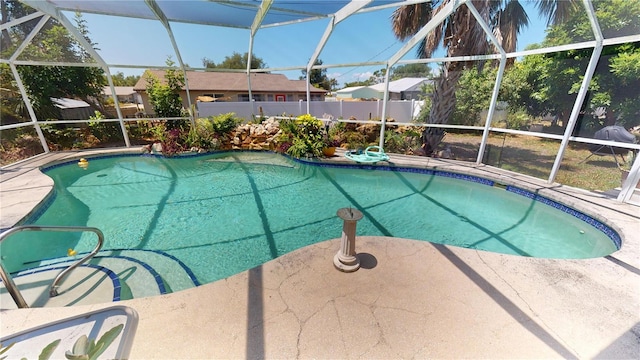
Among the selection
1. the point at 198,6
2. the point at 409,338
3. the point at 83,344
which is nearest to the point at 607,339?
the point at 409,338

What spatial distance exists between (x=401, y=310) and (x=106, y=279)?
11.2 feet

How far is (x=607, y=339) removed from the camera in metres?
1.98

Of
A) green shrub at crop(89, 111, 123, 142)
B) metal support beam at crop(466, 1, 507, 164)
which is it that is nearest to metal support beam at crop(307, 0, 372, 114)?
metal support beam at crop(466, 1, 507, 164)

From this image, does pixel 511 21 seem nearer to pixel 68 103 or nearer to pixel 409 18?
pixel 409 18

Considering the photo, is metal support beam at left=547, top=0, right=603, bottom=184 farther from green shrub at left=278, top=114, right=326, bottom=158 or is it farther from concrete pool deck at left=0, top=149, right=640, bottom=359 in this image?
green shrub at left=278, top=114, right=326, bottom=158

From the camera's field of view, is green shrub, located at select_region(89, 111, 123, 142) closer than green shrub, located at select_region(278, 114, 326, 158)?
No

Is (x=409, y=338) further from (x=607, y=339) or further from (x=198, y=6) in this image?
(x=198, y=6)

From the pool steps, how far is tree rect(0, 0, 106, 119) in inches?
315

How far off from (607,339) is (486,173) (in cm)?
497

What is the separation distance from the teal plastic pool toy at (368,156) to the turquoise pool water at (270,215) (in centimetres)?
37

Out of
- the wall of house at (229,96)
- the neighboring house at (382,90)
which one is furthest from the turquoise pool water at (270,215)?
the wall of house at (229,96)

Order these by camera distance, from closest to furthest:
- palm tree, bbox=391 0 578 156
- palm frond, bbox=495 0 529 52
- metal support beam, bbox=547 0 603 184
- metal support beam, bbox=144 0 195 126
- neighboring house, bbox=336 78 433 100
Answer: metal support beam, bbox=547 0 603 184, palm tree, bbox=391 0 578 156, metal support beam, bbox=144 0 195 126, palm frond, bbox=495 0 529 52, neighboring house, bbox=336 78 433 100

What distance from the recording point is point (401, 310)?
2221mm

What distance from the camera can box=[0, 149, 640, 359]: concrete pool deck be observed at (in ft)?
6.22
